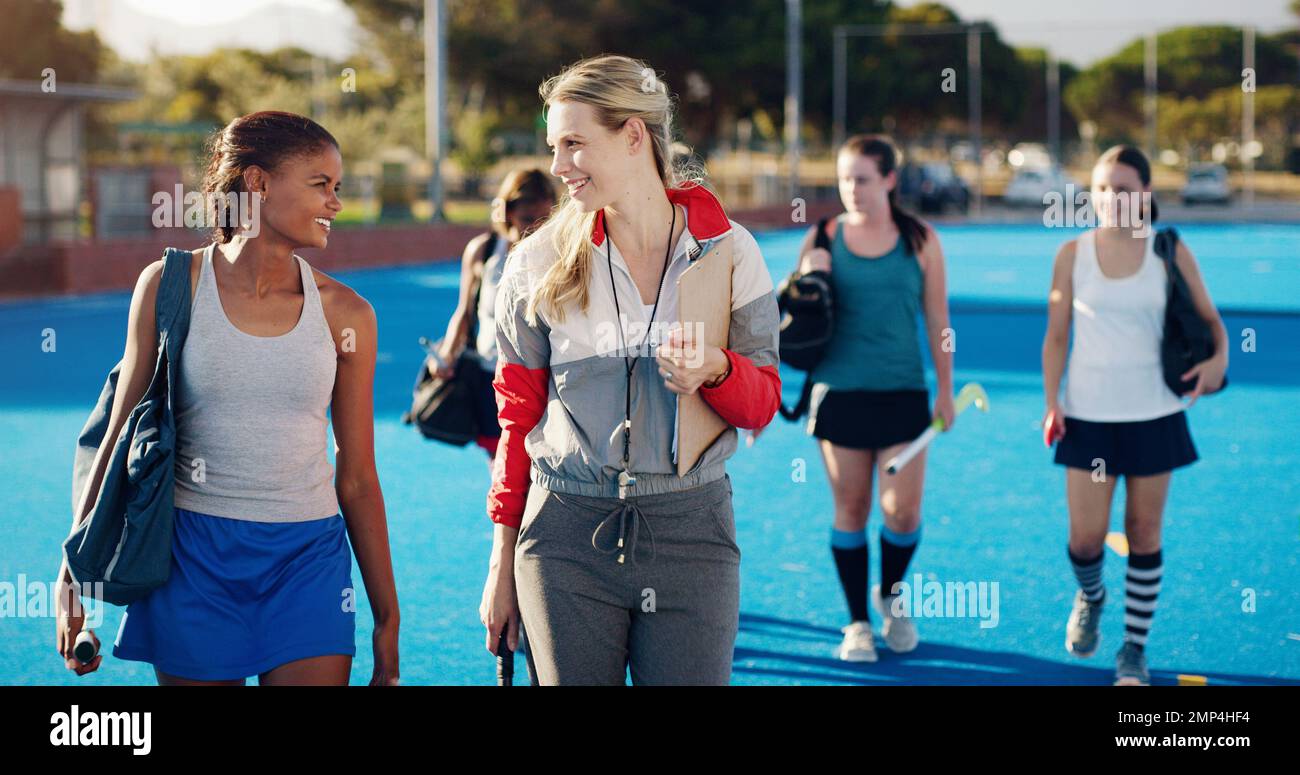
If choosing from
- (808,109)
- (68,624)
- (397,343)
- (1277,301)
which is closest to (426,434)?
(68,624)

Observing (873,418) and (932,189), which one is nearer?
(873,418)

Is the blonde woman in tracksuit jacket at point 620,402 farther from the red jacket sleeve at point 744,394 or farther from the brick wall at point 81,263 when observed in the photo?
the brick wall at point 81,263

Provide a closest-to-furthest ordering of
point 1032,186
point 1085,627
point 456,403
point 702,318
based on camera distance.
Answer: point 702,318, point 1085,627, point 456,403, point 1032,186

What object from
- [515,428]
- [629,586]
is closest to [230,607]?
[515,428]

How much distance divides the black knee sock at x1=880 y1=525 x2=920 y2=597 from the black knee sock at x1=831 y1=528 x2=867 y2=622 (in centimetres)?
9

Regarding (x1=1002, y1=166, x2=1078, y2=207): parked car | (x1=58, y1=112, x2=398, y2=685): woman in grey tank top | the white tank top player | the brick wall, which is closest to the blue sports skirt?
(x1=58, y1=112, x2=398, y2=685): woman in grey tank top

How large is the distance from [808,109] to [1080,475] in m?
60.1

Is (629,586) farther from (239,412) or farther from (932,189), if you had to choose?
(932,189)

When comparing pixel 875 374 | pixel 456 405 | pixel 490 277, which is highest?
pixel 490 277

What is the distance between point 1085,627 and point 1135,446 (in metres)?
0.74

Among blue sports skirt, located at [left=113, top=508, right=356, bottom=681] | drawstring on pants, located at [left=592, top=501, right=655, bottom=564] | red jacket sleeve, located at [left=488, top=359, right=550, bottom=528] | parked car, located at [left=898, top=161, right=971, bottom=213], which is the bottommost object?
blue sports skirt, located at [left=113, top=508, right=356, bottom=681]

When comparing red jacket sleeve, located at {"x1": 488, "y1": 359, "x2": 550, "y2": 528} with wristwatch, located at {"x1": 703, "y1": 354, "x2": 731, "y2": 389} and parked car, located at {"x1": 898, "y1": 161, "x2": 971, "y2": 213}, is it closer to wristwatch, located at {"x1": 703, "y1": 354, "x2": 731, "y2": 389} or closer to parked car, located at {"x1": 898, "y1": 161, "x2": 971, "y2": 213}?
wristwatch, located at {"x1": 703, "y1": 354, "x2": 731, "y2": 389}

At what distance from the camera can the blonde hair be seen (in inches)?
113

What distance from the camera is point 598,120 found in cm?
288
